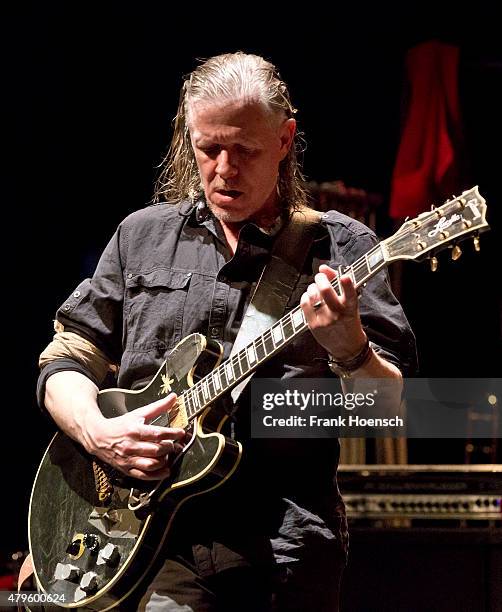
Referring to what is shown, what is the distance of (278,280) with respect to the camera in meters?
2.16

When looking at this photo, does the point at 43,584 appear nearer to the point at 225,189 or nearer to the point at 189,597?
the point at 189,597

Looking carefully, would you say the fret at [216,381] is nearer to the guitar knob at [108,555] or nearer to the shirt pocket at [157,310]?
the shirt pocket at [157,310]

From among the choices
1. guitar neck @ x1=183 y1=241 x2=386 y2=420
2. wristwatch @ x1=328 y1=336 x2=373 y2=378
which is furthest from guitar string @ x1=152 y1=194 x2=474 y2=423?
wristwatch @ x1=328 y1=336 x2=373 y2=378

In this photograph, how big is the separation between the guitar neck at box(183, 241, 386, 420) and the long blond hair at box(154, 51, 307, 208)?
1.38ft

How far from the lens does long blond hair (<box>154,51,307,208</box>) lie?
217 cm

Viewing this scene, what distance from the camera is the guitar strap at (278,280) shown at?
6.93 ft

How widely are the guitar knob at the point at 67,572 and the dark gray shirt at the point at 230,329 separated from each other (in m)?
0.28

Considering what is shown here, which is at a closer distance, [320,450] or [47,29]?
[320,450]

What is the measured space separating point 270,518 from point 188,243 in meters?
0.67

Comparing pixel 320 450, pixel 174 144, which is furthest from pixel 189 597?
pixel 174 144

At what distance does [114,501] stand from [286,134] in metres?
0.92

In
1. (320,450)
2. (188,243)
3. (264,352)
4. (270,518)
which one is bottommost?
(270,518)

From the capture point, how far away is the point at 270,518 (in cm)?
203

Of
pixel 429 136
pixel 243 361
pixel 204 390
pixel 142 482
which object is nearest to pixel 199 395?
pixel 204 390
